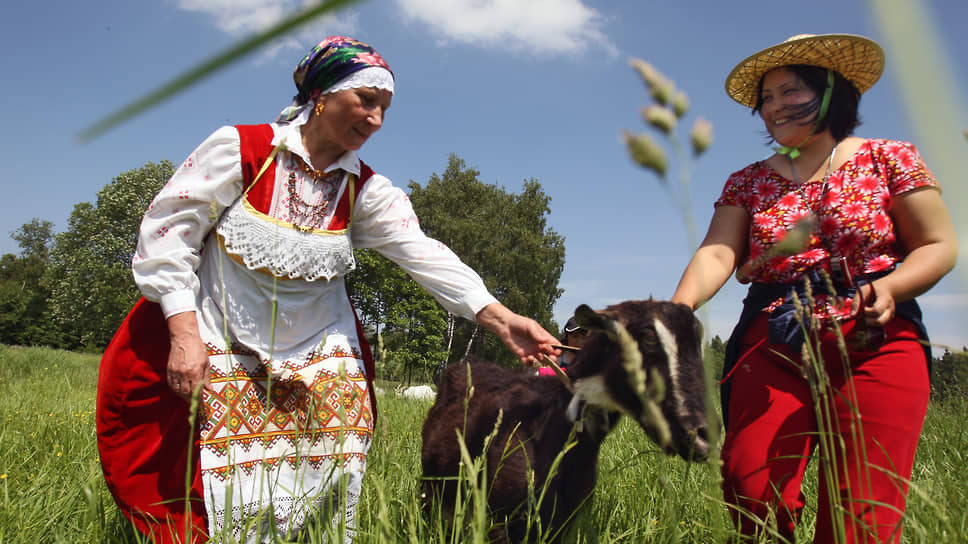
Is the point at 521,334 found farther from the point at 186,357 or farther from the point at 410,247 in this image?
the point at 186,357

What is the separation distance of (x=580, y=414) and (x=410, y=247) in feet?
3.82

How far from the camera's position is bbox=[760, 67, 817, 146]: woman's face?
2539mm

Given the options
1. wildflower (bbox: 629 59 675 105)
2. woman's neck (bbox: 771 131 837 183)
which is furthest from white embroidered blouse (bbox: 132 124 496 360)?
wildflower (bbox: 629 59 675 105)

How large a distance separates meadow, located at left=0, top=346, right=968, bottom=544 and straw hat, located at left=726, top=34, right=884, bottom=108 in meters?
1.63

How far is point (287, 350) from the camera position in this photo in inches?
111

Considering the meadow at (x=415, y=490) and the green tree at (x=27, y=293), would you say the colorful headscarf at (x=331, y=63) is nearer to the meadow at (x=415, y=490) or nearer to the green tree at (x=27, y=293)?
the meadow at (x=415, y=490)

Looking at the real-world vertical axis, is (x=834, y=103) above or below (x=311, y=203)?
above

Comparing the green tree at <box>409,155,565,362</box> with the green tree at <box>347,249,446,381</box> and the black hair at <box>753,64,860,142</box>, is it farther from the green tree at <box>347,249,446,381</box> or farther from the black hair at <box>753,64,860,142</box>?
the black hair at <box>753,64,860,142</box>

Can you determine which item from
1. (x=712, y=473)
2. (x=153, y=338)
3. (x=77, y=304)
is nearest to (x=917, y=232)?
(x=712, y=473)

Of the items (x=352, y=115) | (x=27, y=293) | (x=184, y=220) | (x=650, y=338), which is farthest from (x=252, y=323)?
(x=27, y=293)

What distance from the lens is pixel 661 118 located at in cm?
66

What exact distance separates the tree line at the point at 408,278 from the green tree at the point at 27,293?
11.2 meters

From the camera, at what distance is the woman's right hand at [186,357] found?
7.88 feet

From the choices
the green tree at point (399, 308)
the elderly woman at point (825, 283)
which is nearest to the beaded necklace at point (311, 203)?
the elderly woman at point (825, 283)
